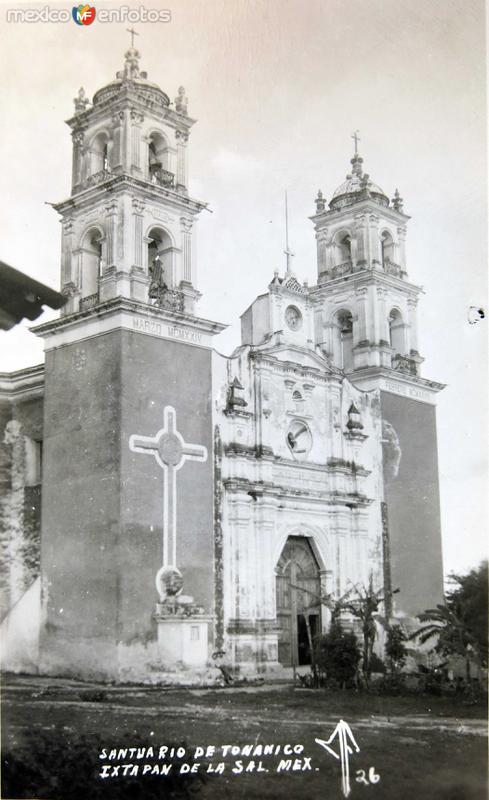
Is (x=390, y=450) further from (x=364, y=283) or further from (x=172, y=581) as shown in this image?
(x=172, y=581)

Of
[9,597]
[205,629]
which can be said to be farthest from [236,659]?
[9,597]

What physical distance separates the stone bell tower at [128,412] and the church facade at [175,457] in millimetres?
39

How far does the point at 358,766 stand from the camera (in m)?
12.0

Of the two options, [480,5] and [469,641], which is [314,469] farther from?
[480,5]

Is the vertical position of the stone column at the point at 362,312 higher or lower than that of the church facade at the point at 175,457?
higher

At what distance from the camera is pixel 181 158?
831 inches

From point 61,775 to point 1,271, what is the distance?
237 inches

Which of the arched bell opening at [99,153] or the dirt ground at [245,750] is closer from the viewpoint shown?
the dirt ground at [245,750]

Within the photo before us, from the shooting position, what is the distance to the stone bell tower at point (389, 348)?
2414cm

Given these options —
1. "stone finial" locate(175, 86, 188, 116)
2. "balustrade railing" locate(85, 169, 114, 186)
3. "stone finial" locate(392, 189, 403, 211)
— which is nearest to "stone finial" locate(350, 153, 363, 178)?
"stone finial" locate(392, 189, 403, 211)

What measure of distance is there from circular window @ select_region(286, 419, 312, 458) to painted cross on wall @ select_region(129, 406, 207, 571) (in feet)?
12.2

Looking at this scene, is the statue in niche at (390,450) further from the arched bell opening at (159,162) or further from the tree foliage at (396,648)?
the arched bell opening at (159,162)

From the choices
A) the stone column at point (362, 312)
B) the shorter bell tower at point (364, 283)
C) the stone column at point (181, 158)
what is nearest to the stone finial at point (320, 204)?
the shorter bell tower at point (364, 283)

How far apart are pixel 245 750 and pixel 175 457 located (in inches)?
310
